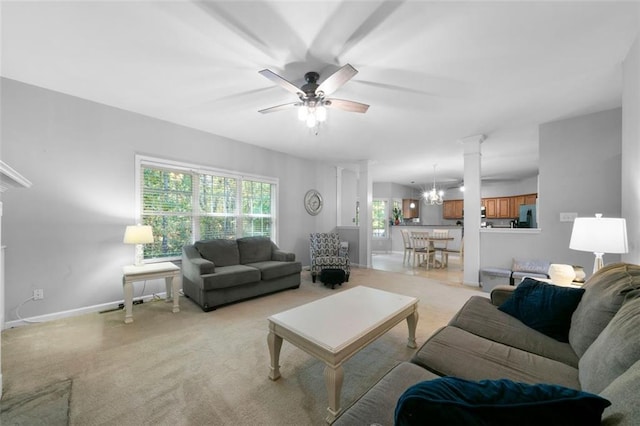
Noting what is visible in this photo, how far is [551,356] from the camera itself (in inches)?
54.4

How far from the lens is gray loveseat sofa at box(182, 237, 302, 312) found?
125 inches

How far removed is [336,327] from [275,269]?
7.32 feet

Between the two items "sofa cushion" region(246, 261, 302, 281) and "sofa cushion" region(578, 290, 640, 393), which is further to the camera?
"sofa cushion" region(246, 261, 302, 281)

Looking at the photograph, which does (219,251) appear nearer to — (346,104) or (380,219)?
(346,104)

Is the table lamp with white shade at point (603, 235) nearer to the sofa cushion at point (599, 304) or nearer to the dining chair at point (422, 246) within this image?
the sofa cushion at point (599, 304)

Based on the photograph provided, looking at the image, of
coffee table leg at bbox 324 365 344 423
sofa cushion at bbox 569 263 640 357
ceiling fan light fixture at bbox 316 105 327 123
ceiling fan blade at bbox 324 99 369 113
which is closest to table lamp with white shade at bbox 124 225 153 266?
ceiling fan light fixture at bbox 316 105 327 123

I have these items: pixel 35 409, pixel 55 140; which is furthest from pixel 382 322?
pixel 55 140

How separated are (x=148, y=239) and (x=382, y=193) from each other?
7653 mm

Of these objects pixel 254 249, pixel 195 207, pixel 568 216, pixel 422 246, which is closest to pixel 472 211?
pixel 568 216

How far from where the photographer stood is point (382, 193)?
9141 mm

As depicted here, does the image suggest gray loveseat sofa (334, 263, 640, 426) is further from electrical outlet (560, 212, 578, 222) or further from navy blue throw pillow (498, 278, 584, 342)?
electrical outlet (560, 212, 578, 222)

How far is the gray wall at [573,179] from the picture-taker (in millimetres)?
3201

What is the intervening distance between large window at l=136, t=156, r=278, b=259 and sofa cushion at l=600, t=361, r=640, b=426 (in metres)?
Answer: 4.38

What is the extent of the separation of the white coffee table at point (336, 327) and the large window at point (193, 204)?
2776 millimetres
